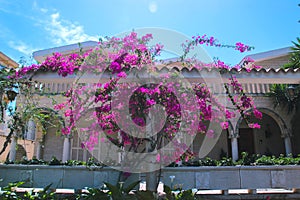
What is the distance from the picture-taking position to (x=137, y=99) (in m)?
3.80

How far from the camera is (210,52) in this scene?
483 cm

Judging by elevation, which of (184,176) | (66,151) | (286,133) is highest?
(286,133)

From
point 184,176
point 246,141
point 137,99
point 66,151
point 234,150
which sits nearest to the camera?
point 137,99

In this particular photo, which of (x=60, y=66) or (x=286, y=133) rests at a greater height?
(x=60, y=66)

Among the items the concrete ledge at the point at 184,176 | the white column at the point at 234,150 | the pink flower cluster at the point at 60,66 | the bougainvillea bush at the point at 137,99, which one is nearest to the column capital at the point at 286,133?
the white column at the point at 234,150

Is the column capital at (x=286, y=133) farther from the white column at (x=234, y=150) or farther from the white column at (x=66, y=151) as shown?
the white column at (x=66, y=151)

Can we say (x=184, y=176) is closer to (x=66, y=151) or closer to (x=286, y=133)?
(x=66, y=151)

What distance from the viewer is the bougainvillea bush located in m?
3.82

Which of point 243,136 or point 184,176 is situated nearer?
point 184,176

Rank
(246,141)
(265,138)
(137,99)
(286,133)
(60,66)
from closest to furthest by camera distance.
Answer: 1. (137,99)
2. (60,66)
3. (286,133)
4. (265,138)
5. (246,141)

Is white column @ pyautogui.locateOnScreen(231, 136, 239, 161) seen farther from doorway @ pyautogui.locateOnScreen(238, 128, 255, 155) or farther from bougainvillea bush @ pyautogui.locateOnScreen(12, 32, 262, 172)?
bougainvillea bush @ pyautogui.locateOnScreen(12, 32, 262, 172)

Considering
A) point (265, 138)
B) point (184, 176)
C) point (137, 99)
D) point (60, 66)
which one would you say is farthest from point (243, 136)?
point (60, 66)

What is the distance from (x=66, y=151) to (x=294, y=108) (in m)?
8.93

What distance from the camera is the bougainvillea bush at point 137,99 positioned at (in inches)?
150
